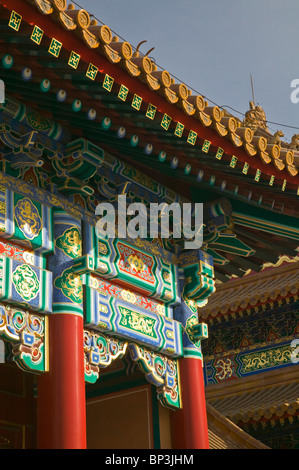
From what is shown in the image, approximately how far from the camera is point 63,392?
6.11 meters

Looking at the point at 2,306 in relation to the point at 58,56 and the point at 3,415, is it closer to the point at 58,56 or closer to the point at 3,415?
the point at 58,56

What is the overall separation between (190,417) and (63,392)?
1.77 meters

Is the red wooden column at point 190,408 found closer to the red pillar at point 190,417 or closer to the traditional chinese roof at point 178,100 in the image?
the red pillar at point 190,417

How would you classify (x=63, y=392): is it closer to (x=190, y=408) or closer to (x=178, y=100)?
(x=190, y=408)

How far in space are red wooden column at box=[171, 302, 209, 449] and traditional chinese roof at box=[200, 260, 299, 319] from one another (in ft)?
21.4

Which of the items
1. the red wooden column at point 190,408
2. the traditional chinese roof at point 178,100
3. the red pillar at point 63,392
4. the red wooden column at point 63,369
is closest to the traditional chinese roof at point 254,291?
the traditional chinese roof at point 178,100

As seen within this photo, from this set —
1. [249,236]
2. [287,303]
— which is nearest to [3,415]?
[249,236]

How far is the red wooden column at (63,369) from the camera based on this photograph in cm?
603

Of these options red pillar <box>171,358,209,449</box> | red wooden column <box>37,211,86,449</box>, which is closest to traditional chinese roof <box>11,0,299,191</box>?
red wooden column <box>37,211,86,449</box>

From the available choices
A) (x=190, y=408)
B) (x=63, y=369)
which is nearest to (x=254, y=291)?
(x=190, y=408)

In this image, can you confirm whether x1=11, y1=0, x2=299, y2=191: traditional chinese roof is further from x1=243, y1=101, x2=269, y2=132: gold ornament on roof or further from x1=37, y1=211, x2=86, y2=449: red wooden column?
x1=243, y1=101, x2=269, y2=132: gold ornament on roof

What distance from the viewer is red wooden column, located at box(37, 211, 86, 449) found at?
19.8ft

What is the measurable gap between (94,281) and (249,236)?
7.53 ft

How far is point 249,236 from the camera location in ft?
28.2
